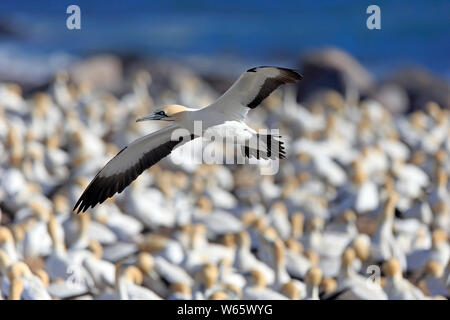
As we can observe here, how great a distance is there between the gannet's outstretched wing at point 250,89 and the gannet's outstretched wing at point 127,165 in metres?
0.56

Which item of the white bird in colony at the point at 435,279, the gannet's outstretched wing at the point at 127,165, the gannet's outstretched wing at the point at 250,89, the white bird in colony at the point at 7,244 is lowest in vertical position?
the white bird in colony at the point at 435,279

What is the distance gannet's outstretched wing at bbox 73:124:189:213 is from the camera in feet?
25.3

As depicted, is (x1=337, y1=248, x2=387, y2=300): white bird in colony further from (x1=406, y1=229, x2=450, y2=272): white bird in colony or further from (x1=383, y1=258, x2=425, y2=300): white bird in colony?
(x1=406, y1=229, x2=450, y2=272): white bird in colony

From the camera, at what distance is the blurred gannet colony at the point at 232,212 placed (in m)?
9.45

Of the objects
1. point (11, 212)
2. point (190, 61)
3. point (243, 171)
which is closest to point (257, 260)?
point (11, 212)

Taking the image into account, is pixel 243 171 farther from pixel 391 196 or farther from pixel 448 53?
pixel 448 53

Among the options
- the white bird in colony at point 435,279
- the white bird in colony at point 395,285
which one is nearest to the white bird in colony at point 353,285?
the white bird in colony at point 395,285

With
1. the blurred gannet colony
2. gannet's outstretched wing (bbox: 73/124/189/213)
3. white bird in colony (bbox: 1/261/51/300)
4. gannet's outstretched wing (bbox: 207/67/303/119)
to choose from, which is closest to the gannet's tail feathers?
gannet's outstretched wing (bbox: 207/67/303/119)

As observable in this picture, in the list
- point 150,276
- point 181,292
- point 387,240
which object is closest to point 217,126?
point 181,292

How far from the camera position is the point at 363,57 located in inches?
949

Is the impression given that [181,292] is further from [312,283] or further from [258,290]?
[312,283]

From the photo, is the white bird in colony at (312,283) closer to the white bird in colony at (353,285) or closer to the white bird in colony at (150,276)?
the white bird in colony at (353,285)

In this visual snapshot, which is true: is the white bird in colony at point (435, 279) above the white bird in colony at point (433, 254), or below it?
below

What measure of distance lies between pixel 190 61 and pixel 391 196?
12.6 meters
